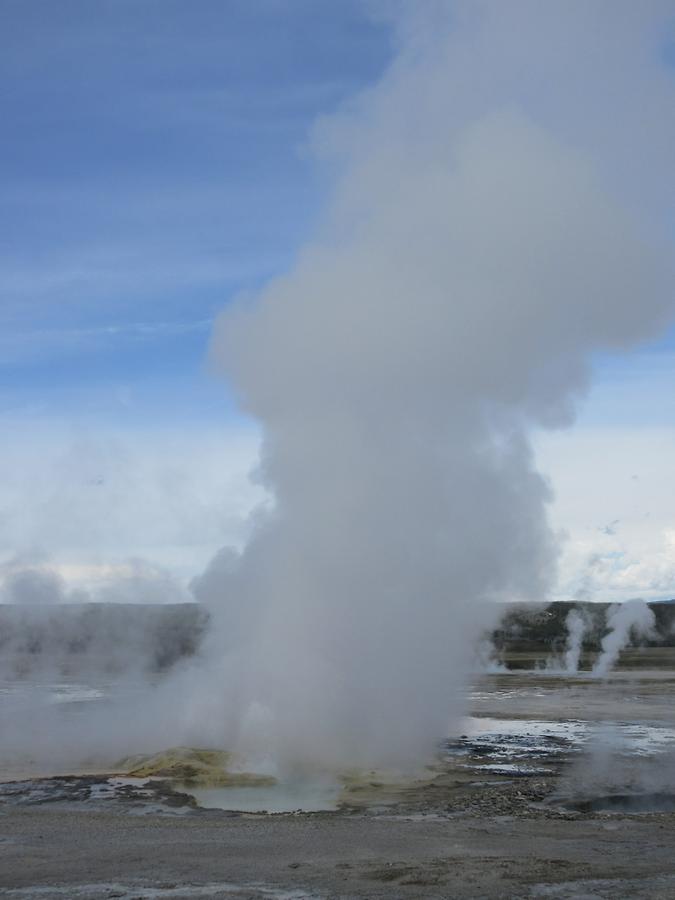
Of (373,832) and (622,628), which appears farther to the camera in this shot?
(622,628)

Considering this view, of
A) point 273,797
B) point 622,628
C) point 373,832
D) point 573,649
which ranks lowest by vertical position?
point 273,797

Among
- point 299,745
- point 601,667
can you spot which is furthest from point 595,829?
point 601,667

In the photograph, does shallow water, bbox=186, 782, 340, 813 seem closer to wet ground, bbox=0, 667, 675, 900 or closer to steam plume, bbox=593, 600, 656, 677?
wet ground, bbox=0, 667, 675, 900

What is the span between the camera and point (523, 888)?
10609 millimetres

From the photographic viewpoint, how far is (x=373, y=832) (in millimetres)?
13875

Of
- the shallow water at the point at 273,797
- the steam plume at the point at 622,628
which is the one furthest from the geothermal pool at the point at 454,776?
the steam plume at the point at 622,628

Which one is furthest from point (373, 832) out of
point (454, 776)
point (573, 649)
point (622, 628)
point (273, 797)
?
point (622, 628)

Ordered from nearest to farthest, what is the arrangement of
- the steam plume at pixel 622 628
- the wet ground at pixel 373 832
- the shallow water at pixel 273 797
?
the wet ground at pixel 373 832 < the shallow water at pixel 273 797 < the steam plume at pixel 622 628

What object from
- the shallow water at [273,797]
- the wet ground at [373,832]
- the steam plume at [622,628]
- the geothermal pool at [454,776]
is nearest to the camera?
the wet ground at [373,832]

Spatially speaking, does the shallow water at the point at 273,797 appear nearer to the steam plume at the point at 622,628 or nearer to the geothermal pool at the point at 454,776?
Answer: the geothermal pool at the point at 454,776

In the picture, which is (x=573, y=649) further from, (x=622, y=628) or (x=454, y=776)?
(x=454, y=776)

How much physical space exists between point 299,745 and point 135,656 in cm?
3457

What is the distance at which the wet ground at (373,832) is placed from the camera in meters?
10.9

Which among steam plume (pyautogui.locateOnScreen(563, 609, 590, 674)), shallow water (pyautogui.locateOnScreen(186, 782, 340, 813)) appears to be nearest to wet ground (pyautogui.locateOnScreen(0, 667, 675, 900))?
shallow water (pyautogui.locateOnScreen(186, 782, 340, 813))
